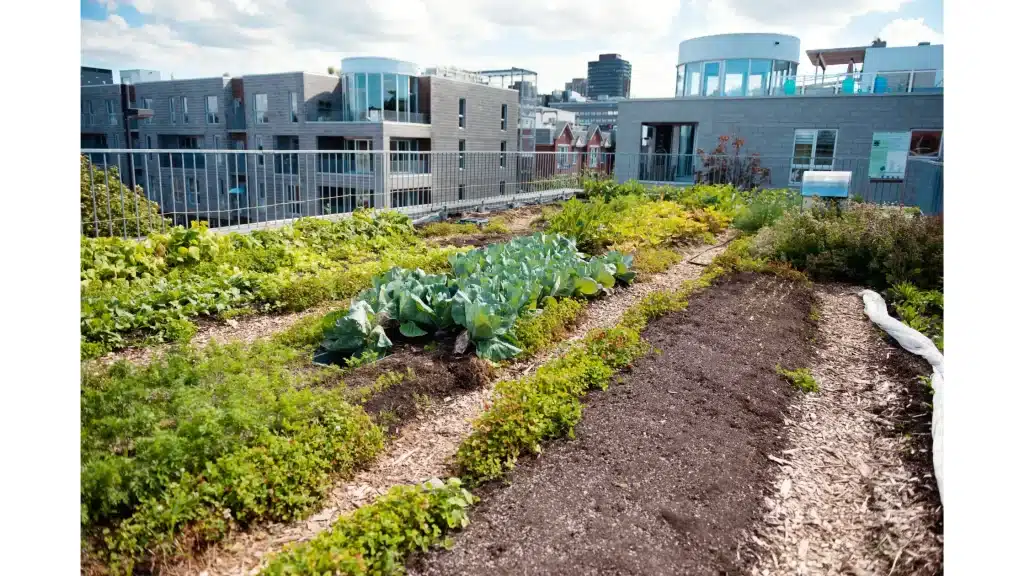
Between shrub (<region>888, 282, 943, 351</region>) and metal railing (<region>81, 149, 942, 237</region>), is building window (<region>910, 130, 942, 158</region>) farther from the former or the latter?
shrub (<region>888, 282, 943, 351</region>)

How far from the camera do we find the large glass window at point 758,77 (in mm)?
17969

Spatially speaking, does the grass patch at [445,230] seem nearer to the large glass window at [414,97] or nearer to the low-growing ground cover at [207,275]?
the low-growing ground cover at [207,275]

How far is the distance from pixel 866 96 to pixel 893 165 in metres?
3.82

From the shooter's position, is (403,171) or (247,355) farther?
(403,171)

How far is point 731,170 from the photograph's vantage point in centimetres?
1614

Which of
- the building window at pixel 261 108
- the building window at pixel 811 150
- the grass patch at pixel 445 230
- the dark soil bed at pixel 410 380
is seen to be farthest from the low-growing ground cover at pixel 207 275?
the building window at pixel 261 108

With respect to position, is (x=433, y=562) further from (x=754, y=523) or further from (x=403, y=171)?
(x=403, y=171)

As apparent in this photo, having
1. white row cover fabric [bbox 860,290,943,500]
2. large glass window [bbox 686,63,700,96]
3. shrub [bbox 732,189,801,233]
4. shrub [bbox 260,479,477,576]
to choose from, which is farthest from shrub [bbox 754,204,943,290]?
large glass window [bbox 686,63,700,96]

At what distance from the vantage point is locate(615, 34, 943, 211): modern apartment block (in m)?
15.1

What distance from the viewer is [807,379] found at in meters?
3.80

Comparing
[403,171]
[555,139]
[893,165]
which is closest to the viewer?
[403,171]

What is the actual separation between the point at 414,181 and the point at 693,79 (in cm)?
1120

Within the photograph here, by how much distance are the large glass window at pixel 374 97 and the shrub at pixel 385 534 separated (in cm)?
2886
